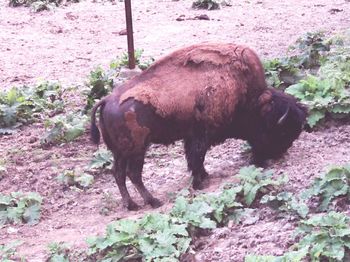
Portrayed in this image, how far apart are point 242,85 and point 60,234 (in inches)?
88.0

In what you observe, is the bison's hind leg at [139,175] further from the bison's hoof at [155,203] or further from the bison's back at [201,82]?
the bison's back at [201,82]

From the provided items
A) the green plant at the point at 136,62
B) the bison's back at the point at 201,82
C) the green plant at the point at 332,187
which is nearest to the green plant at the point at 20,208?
the bison's back at the point at 201,82

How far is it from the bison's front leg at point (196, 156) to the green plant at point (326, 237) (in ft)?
6.53

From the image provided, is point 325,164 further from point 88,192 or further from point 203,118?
point 88,192

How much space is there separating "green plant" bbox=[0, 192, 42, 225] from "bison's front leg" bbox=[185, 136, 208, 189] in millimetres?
1571

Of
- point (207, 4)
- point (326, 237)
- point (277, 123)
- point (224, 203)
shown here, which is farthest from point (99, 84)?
point (207, 4)

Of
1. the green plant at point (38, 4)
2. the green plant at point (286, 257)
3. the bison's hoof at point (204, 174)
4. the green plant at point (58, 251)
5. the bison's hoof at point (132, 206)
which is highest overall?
the green plant at point (38, 4)

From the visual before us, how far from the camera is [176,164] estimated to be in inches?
275

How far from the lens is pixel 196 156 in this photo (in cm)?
605

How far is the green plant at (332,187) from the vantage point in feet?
14.9

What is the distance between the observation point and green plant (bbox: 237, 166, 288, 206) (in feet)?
16.4

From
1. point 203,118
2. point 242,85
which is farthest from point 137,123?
point 242,85

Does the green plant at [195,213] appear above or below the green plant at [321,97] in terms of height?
below

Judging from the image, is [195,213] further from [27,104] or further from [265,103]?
[27,104]
